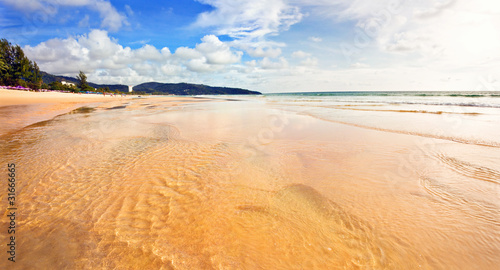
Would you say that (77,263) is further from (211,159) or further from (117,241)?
(211,159)

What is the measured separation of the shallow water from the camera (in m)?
2.41

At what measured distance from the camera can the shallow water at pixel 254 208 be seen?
2.41 meters

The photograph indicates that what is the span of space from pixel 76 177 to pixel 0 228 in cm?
173

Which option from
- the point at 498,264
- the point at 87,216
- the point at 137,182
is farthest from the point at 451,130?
the point at 87,216

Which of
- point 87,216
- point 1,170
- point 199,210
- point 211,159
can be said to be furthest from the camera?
point 211,159

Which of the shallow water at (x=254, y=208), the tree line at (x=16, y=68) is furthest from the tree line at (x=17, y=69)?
the shallow water at (x=254, y=208)

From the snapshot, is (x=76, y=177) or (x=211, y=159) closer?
(x=76, y=177)

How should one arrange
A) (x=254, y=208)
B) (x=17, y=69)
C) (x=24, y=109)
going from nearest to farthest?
1. (x=254, y=208)
2. (x=24, y=109)
3. (x=17, y=69)

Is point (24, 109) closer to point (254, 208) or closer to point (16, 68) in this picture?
point (254, 208)

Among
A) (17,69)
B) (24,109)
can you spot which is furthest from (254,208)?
(17,69)

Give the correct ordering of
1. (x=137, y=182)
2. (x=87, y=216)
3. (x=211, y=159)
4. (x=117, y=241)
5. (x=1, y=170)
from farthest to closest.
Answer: (x=211, y=159), (x=1, y=170), (x=137, y=182), (x=87, y=216), (x=117, y=241)

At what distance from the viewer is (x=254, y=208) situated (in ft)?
11.3

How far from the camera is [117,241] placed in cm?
258

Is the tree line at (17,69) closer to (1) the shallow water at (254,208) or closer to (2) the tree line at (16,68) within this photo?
(2) the tree line at (16,68)
